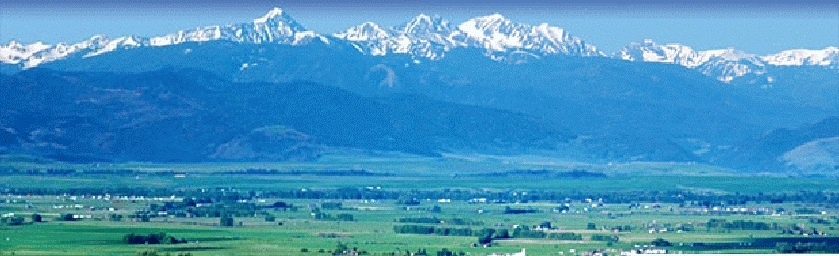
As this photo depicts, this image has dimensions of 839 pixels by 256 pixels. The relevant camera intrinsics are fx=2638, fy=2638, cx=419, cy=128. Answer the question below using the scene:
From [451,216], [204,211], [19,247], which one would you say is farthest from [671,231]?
[19,247]

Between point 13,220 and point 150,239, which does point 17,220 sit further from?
point 150,239

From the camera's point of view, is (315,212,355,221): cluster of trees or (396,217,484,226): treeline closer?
(396,217,484,226): treeline

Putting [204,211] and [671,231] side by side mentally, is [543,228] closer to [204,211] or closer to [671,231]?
[671,231]

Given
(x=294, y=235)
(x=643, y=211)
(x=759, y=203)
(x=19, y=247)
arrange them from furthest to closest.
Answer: (x=759, y=203), (x=643, y=211), (x=294, y=235), (x=19, y=247)

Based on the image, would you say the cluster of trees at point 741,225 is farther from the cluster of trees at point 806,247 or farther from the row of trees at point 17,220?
the row of trees at point 17,220

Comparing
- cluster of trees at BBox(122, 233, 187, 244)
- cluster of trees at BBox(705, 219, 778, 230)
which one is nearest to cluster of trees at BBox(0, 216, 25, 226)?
cluster of trees at BBox(122, 233, 187, 244)

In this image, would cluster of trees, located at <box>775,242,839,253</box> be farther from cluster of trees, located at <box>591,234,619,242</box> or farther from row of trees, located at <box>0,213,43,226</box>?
row of trees, located at <box>0,213,43,226</box>
